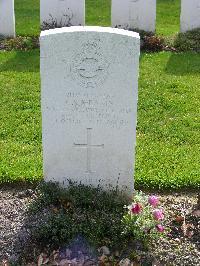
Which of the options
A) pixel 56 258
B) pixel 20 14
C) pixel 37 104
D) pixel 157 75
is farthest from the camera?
pixel 20 14

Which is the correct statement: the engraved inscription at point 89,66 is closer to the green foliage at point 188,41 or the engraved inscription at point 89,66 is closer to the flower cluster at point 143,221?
the flower cluster at point 143,221

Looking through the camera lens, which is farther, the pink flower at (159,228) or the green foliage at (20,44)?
the green foliage at (20,44)

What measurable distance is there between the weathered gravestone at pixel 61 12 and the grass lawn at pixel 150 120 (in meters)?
1.67

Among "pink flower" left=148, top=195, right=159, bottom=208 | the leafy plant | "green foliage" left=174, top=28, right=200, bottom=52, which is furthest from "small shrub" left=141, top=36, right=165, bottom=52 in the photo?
"pink flower" left=148, top=195, right=159, bottom=208

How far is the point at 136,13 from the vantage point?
1227 cm

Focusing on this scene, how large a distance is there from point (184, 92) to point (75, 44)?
Answer: 4.12m

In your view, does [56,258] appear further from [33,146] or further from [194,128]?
[194,128]

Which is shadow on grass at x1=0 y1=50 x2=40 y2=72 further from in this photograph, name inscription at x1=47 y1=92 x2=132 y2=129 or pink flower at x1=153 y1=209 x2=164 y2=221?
pink flower at x1=153 y1=209 x2=164 y2=221

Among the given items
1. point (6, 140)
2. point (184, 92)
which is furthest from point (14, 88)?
point (184, 92)

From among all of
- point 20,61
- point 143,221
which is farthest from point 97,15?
point 143,221

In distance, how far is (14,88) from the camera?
896 cm

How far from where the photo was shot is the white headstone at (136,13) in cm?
1221

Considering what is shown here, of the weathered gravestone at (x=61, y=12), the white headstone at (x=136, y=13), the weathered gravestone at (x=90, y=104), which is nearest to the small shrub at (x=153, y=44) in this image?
the white headstone at (x=136, y=13)

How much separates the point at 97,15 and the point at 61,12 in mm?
2546
